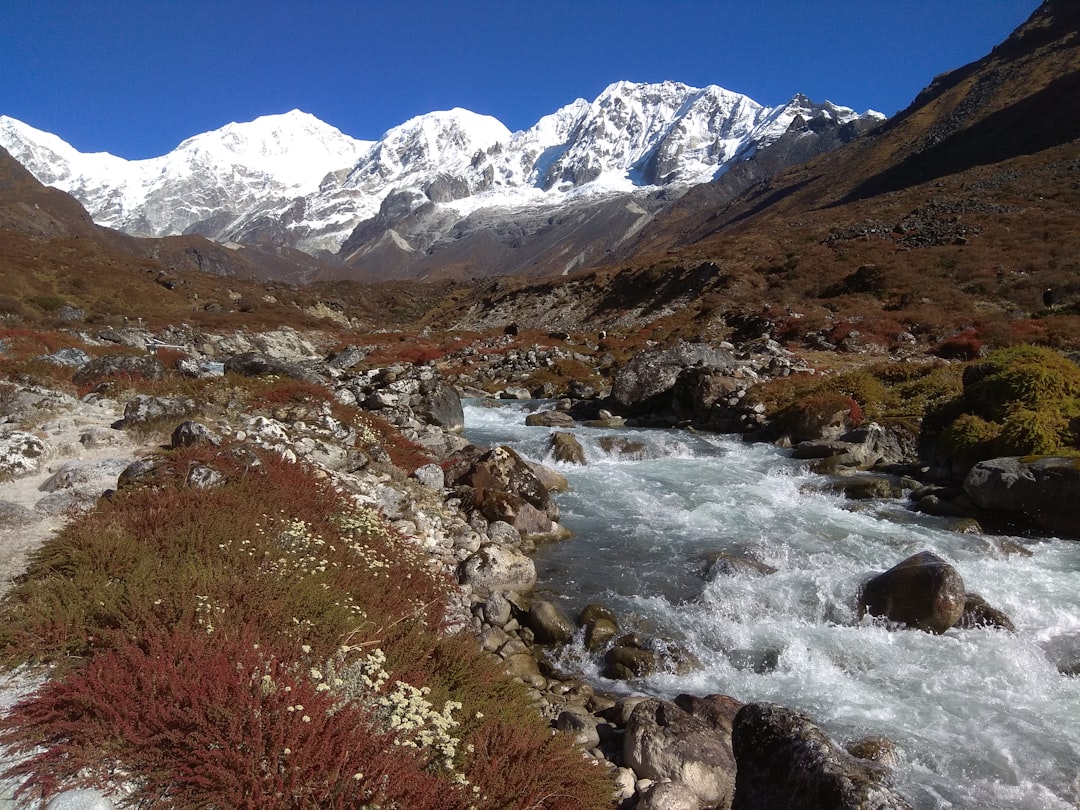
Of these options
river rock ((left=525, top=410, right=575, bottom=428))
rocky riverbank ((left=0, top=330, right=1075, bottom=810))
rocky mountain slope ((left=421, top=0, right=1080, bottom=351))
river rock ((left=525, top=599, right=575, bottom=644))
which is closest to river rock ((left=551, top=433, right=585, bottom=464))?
rocky riverbank ((left=0, top=330, right=1075, bottom=810))

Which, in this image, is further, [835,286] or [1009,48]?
[1009,48]

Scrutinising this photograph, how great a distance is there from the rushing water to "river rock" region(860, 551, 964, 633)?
Answer: 231 millimetres

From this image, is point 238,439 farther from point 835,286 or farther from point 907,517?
point 835,286

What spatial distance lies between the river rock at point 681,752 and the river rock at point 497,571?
4.23 meters

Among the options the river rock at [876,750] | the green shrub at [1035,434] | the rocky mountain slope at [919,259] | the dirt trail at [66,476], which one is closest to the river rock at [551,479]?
the dirt trail at [66,476]

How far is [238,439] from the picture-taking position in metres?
11.7

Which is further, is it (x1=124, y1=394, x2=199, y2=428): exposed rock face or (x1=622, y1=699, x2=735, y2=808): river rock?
(x1=124, y1=394, x2=199, y2=428): exposed rock face

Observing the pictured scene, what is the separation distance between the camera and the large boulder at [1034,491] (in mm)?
11870

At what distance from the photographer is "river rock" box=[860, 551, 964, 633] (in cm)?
891

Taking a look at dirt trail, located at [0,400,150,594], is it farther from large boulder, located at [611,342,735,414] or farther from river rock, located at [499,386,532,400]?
river rock, located at [499,386,532,400]

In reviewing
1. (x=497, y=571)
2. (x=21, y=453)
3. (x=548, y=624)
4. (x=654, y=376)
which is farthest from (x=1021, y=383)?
(x=21, y=453)

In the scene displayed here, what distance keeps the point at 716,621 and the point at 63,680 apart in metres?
8.34

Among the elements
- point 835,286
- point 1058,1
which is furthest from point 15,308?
point 1058,1

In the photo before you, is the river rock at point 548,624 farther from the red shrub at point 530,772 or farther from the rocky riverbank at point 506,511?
the red shrub at point 530,772
